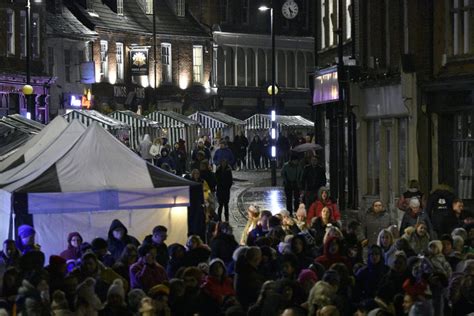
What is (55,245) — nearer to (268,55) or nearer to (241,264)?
(241,264)

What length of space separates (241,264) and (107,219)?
708cm

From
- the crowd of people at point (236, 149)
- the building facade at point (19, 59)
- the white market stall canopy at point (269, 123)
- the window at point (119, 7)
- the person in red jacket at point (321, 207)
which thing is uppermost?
the window at point (119, 7)

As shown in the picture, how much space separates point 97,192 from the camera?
Answer: 2080 centimetres

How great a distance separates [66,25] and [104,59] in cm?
334

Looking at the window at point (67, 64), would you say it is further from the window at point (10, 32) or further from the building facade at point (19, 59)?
the window at point (10, 32)

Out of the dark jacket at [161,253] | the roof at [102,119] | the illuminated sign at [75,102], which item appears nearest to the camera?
the dark jacket at [161,253]

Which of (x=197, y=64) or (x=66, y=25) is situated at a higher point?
(x=66, y=25)

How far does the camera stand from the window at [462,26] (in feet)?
84.6

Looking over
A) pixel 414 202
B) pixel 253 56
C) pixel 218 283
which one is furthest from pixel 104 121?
pixel 218 283

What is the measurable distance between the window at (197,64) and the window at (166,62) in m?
2.52

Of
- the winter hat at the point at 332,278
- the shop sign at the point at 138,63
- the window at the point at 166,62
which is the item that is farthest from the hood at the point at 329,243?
the window at the point at 166,62

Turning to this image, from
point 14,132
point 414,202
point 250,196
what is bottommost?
point 250,196

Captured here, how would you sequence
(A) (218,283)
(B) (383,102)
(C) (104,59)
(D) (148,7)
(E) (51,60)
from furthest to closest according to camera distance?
(D) (148,7)
(C) (104,59)
(E) (51,60)
(B) (383,102)
(A) (218,283)

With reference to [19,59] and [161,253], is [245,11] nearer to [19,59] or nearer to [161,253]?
[19,59]
